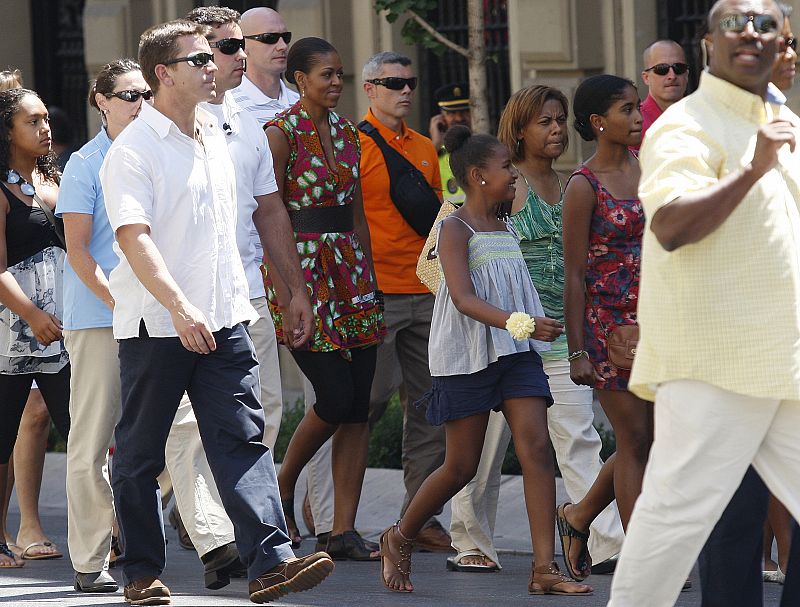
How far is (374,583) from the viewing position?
6898 mm

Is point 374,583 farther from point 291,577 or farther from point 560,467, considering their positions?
point 291,577

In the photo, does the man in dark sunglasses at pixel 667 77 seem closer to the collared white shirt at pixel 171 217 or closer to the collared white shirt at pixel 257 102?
the collared white shirt at pixel 257 102

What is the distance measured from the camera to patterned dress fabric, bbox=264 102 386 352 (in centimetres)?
749

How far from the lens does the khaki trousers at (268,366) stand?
299 inches

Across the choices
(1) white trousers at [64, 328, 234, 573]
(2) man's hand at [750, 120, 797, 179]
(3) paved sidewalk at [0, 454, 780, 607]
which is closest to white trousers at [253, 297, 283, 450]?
(3) paved sidewalk at [0, 454, 780, 607]

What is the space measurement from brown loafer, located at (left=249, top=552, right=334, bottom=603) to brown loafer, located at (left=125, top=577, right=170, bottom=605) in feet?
1.36

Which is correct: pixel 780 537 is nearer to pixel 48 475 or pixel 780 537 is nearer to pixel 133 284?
pixel 133 284

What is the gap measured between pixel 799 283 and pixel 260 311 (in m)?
3.63

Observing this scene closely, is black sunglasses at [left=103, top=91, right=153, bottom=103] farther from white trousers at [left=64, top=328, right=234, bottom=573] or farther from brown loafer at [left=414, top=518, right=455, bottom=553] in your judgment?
brown loafer at [left=414, top=518, right=455, bottom=553]

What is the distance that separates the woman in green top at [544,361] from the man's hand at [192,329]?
5.84ft

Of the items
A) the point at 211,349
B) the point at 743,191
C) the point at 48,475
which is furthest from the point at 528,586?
the point at 48,475

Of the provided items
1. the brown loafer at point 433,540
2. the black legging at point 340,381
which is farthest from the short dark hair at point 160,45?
the brown loafer at point 433,540

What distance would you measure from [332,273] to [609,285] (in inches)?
62.2

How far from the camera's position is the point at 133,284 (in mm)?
6020
